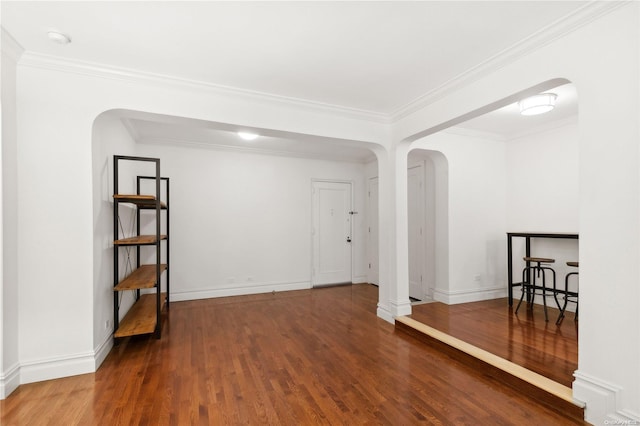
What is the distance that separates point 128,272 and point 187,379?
208cm

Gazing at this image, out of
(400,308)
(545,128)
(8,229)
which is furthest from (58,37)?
(545,128)

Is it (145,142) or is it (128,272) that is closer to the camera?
(128,272)

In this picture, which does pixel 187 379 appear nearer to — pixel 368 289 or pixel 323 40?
pixel 323 40

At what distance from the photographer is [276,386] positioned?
247cm

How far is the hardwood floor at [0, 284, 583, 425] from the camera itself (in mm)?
2090

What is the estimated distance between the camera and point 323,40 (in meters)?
2.34

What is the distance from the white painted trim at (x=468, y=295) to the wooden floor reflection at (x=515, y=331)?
0.11 metres

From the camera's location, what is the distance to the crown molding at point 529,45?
193 cm

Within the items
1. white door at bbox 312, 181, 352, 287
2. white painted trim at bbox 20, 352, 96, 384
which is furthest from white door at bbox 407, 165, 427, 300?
white painted trim at bbox 20, 352, 96, 384

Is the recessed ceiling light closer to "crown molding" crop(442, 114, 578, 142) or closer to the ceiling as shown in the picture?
the ceiling

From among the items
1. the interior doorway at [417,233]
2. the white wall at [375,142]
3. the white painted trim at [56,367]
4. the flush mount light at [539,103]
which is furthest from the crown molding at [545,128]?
the white painted trim at [56,367]

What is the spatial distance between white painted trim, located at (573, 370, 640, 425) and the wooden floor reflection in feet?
1.03

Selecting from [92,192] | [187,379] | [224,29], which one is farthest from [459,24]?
[187,379]

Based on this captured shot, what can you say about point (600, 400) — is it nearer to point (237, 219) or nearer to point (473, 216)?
point (473, 216)
